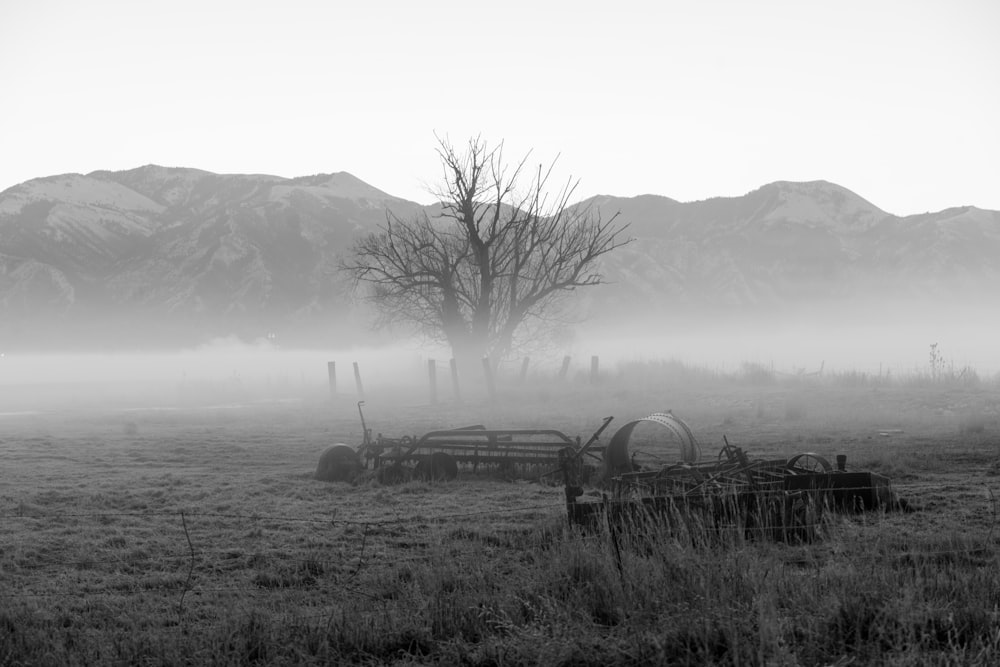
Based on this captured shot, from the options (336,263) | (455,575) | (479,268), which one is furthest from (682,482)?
(336,263)

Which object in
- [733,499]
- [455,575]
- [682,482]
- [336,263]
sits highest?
[336,263]

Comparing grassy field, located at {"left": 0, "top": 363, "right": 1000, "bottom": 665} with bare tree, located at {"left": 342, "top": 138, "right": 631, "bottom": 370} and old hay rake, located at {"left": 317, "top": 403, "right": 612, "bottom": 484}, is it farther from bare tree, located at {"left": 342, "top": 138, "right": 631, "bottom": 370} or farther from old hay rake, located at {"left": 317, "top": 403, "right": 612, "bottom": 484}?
bare tree, located at {"left": 342, "top": 138, "right": 631, "bottom": 370}

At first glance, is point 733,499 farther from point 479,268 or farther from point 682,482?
point 479,268

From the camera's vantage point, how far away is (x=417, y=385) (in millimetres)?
40125

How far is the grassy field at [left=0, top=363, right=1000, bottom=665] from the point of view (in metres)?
5.82

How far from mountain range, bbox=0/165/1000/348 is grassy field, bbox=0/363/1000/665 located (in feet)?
276

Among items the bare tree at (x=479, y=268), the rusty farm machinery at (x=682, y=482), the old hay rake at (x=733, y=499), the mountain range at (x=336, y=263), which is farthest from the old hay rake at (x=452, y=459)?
the mountain range at (x=336, y=263)

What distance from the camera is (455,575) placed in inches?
296

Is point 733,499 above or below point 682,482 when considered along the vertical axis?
above

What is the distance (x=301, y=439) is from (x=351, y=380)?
1058 inches

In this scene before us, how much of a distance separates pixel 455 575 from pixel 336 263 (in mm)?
113040

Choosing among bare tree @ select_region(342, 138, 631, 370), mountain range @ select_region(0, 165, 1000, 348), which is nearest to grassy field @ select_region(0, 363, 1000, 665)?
bare tree @ select_region(342, 138, 631, 370)

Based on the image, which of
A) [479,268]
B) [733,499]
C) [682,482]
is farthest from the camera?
[479,268]

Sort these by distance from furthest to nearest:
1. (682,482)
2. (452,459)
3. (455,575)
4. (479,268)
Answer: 1. (479,268)
2. (452,459)
3. (682,482)
4. (455,575)
